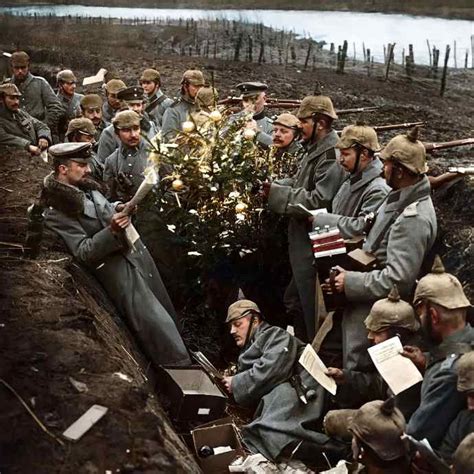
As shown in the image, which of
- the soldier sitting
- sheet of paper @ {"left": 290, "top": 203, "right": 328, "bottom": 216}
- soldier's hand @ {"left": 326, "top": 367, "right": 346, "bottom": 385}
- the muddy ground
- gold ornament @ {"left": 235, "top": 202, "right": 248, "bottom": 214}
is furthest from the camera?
gold ornament @ {"left": 235, "top": 202, "right": 248, "bottom": 214}

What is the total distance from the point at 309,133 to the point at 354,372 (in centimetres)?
199

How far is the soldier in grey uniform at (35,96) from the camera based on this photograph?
885cm

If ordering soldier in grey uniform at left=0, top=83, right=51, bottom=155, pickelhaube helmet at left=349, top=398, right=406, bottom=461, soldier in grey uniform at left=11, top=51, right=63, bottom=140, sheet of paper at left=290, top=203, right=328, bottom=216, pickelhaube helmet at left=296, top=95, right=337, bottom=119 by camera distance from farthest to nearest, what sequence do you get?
soldier in grey uniform at left=11, top=51, right=63, bottom=140, soldier in grey uniform at left=0, top=83, right=51, bottom=155, pickelhaube helmet at left=296, top=95, right=337, bottom=119, sheet of paper at left=290, top=203, right=328, bottom=216, pickelhaube helmet at left=349, top=398, right=406, bottom=461

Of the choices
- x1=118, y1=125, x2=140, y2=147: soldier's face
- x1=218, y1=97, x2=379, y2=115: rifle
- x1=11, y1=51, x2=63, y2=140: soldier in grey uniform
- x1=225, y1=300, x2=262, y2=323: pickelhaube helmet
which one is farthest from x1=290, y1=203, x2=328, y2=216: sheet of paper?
x1=11, y1=51, x2=63, y2=140: soldier in grey uniform

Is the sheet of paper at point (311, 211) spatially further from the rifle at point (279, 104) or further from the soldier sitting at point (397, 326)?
the rifle at point (279, 104)

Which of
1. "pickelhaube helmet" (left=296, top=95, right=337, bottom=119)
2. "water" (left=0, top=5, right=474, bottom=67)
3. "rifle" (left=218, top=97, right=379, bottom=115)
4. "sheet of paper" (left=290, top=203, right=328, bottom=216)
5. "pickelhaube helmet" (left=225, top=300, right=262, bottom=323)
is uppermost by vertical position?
"water" (left=0, top=5, right=474, bottom=67)

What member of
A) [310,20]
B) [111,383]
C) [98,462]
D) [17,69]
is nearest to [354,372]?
[111,383]

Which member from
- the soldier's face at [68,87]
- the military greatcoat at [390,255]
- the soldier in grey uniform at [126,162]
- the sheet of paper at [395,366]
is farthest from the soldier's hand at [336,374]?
the soldier's face at [68,87]

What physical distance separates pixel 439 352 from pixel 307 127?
2518 mm

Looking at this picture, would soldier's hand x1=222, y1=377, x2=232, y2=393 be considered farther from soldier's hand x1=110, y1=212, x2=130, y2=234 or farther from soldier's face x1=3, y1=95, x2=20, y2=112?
soldier's face x1=3, y1=95, x2=20, y2=112

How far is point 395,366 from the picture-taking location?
3.58m

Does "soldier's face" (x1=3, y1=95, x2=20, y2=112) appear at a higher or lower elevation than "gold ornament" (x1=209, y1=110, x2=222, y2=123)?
lower

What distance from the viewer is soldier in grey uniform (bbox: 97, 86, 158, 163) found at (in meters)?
7.21

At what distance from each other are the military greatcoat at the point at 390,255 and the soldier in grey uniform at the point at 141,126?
3502 mm
